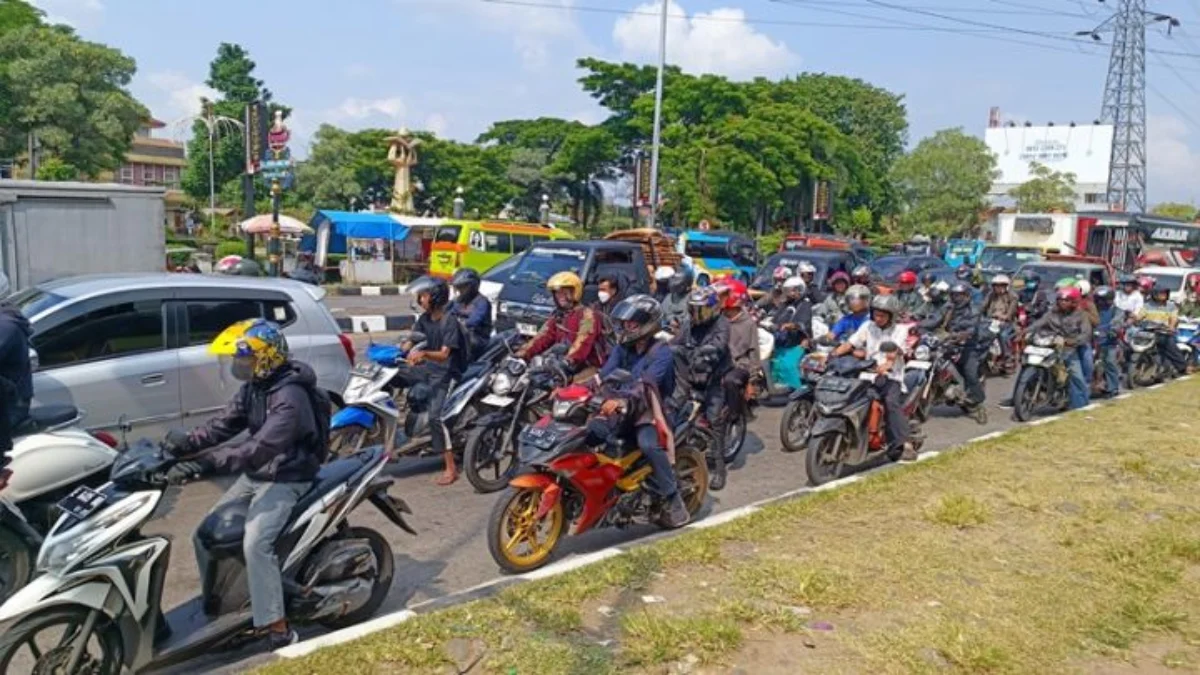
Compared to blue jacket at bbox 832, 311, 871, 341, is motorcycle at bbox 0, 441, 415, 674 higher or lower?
lower

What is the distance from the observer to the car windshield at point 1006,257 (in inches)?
853

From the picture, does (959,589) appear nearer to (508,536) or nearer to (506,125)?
(508,536)

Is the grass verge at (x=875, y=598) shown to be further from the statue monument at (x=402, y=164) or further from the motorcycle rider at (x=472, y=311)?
the statue monument at (x=402, y=164)

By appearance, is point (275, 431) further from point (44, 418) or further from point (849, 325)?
point (849, 325)

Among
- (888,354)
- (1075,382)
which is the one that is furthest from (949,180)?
(888,354)

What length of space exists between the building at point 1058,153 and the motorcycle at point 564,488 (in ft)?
227

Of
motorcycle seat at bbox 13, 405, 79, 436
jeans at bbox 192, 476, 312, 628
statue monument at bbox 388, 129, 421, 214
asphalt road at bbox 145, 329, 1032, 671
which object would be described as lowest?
asphalt road at bbox 145, 329, 1032, 671

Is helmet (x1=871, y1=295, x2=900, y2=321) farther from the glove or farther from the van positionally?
the van

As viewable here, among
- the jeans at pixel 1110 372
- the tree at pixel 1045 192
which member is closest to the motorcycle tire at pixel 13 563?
the jeans at pixel 1110 372

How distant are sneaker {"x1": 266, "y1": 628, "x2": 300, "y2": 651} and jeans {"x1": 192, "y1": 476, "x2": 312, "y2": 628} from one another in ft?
0.26

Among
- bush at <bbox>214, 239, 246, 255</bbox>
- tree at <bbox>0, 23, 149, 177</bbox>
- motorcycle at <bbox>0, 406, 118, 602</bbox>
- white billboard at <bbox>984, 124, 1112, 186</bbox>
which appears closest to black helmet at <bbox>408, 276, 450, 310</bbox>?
motorcycle at <bbox>0, 406, 118, 602</bbox>

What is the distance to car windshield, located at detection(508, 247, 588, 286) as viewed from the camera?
12242mm

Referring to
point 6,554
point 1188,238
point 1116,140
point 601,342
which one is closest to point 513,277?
point 601,342

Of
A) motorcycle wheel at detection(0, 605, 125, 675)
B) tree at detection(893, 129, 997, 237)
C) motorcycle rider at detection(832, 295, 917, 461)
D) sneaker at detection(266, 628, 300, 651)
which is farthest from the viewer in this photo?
tree at detection(893, 129, 997, 237)
